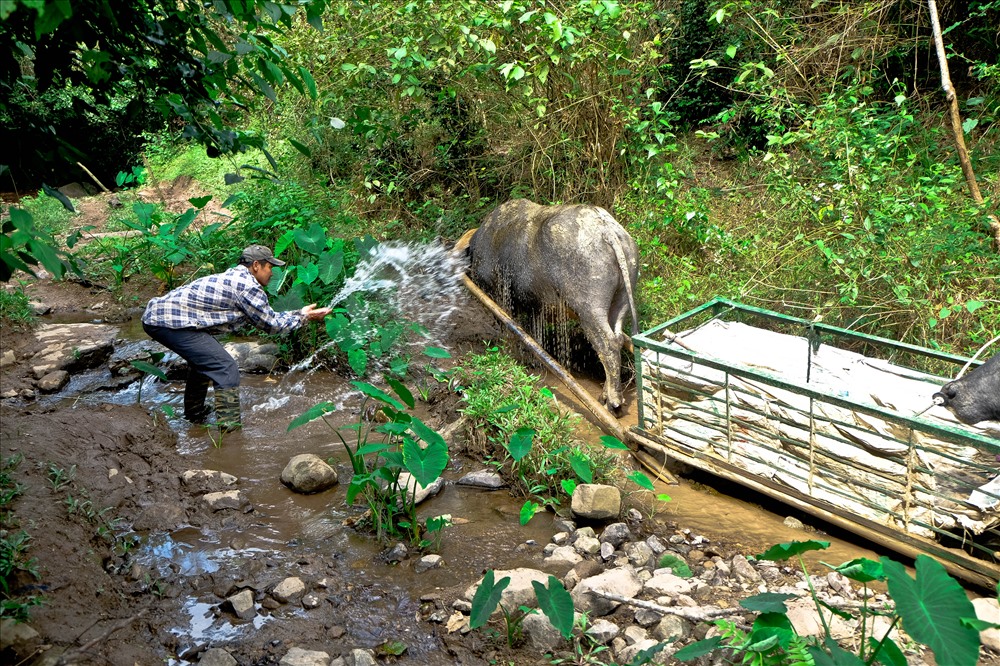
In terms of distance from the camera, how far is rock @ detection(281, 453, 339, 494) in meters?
4.94

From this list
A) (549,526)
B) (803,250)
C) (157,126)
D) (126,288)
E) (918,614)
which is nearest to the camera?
(918,614)

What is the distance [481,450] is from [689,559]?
1.72 meters

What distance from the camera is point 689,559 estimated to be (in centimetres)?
422

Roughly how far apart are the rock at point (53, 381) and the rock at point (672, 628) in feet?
18.1

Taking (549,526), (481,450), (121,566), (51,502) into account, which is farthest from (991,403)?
(51,502)

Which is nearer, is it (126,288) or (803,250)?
(803,250)

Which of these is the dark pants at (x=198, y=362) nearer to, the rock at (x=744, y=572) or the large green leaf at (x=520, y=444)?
the large green leaf at (x=520, y=444)

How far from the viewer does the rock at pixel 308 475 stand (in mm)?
4941

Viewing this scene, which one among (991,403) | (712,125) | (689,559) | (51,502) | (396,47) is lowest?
(689,559)

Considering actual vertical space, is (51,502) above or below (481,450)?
above

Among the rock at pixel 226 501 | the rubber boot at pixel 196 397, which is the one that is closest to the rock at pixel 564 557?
the rock at pixel 226 501

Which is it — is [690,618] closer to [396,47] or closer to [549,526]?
[549,526]

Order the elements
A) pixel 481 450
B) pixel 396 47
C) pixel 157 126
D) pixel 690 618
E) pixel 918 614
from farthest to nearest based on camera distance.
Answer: pixel 157 126 < pixel 396 47 < pixel 481 450 < pixel 690 618 < pixel 918 614

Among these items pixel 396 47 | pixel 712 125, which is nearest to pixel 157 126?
pixel 396 47
